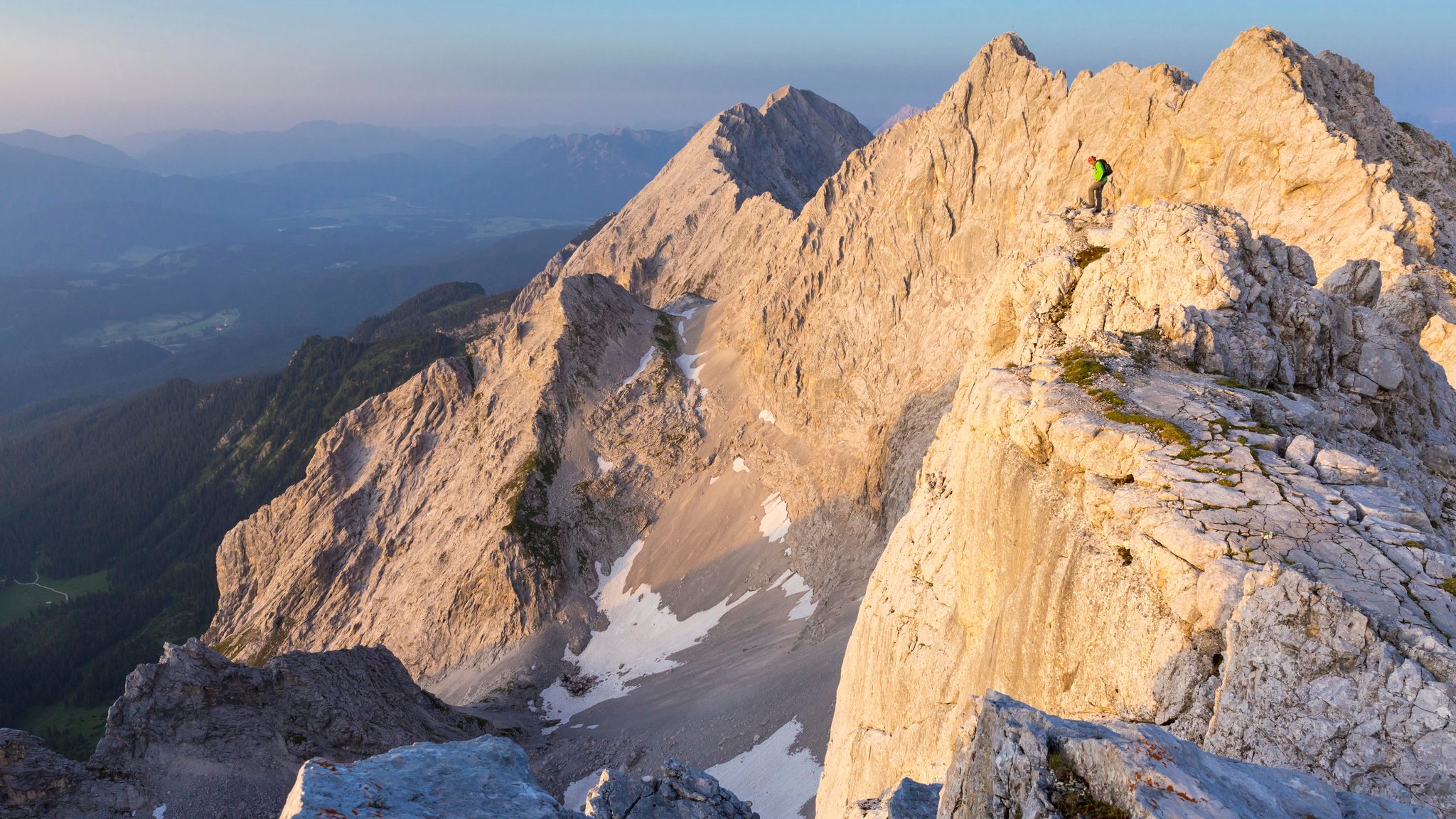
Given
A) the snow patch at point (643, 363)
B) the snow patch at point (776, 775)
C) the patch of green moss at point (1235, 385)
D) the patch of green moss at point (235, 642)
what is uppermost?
the patch of green moss at point (1235, 385)

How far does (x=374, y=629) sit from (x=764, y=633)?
1824 inches

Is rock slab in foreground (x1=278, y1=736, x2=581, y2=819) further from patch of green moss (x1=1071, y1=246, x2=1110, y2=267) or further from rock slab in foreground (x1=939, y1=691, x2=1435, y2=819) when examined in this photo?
patch of green moss (x1=1071, y1=246, x2=1110, y2=267)

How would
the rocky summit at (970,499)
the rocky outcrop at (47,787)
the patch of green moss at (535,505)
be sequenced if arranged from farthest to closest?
the patch of green moss at (535,505) → the rocky outcrop at (47,787) → the rocky summit at (970,499)

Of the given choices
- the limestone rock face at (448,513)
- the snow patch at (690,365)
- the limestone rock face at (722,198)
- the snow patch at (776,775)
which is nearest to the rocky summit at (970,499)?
the snow patch at (776,775)

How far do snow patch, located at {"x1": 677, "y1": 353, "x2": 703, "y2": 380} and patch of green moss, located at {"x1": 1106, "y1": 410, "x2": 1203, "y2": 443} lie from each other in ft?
286

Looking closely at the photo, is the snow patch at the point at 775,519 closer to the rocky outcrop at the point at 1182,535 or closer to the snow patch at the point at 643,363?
the snow patch at the point at 643,363

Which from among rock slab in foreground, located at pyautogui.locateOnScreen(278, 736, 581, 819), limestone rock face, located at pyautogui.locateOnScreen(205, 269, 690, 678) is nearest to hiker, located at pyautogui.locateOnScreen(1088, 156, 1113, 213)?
rock slab in foreground, located at pyautogui.locateOnScreen(278, 736, 581, 819)

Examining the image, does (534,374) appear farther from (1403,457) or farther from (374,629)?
(1403,457)

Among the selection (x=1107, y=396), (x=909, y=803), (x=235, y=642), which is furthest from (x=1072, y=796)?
(x=235, y=642)

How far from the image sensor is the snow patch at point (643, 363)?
99125 mm

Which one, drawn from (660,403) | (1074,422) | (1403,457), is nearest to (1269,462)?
(1074,422)

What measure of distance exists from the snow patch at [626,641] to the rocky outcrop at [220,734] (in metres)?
13.1

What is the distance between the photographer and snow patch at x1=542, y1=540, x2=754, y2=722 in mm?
69812

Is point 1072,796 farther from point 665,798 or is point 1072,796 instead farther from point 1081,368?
point 665,798
